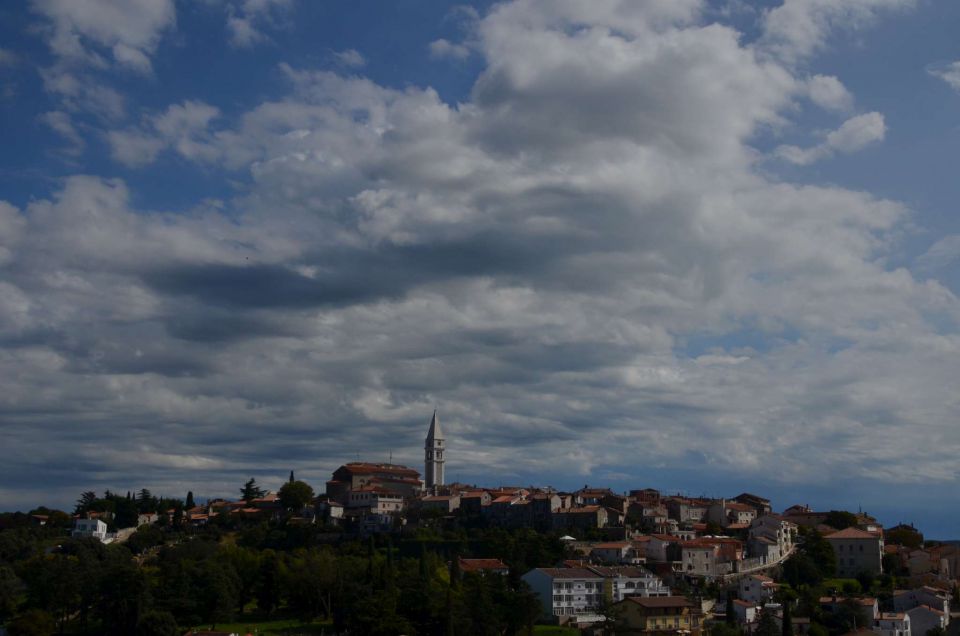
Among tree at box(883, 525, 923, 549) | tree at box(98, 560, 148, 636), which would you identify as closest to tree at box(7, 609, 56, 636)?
tree at box(98, 560, 148, 636)

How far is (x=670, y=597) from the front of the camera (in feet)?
245

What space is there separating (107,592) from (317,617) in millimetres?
14358

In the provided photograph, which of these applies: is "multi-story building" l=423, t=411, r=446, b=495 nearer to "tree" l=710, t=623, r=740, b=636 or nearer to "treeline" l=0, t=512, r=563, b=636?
"treeline" l=0, t=512, r=563, b=636

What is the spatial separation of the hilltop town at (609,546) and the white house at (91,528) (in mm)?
205

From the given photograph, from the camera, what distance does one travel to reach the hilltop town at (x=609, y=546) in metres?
72.9

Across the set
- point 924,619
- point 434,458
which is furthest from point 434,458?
point 924,619

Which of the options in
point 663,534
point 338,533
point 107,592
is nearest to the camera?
point 107,592

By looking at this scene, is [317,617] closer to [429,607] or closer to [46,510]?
[429,607]

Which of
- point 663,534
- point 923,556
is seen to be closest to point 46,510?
point 663,534

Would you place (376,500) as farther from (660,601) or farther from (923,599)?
(923,599)

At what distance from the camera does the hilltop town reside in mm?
72938

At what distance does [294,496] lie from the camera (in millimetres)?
114875

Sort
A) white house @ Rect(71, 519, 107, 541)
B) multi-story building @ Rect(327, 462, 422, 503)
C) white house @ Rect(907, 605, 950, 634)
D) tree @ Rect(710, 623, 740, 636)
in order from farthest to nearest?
1. multi-story building @ Rect(327, 462, 422, 503)
2. white house @ Rect(71, 519, 107, 541)
3. white house @ Rect(907, 605, 950, 634)
4. tree @ Rect(710, 623, 740, 636)

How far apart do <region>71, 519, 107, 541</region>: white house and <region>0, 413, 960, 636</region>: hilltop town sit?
0.67 ft
